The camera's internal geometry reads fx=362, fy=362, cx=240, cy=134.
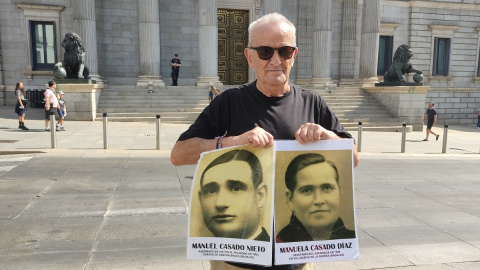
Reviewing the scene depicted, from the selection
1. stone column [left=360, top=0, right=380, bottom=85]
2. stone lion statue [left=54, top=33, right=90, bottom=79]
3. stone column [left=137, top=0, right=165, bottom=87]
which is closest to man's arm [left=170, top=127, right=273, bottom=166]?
stone lion statue [left=54, top=33, right=90, bottom=79]

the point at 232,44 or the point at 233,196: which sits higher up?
the point at 232,44

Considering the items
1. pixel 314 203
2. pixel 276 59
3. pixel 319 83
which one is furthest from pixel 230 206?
pixel 319 83

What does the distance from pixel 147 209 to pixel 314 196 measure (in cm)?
422

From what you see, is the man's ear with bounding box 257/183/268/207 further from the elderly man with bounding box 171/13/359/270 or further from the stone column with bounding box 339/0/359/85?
the stone column with bounding box 339/0/359/85

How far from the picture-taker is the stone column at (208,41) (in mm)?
21250

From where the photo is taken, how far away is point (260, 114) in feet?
6.87

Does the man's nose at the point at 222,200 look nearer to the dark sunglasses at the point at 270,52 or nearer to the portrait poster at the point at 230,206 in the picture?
the portrait poster at the point at 230,206

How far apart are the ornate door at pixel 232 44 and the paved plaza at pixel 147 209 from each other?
16.6 meters

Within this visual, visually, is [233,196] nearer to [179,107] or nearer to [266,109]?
[266,109]

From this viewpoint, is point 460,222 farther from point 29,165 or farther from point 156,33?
point 156,33

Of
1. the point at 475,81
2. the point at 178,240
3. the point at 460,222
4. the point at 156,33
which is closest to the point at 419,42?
the point at 475,81

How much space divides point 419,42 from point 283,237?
32.0 m

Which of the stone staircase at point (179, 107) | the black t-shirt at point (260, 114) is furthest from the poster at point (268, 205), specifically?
the stone staircase at point (179, 107)

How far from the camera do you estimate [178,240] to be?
4.56 meters
